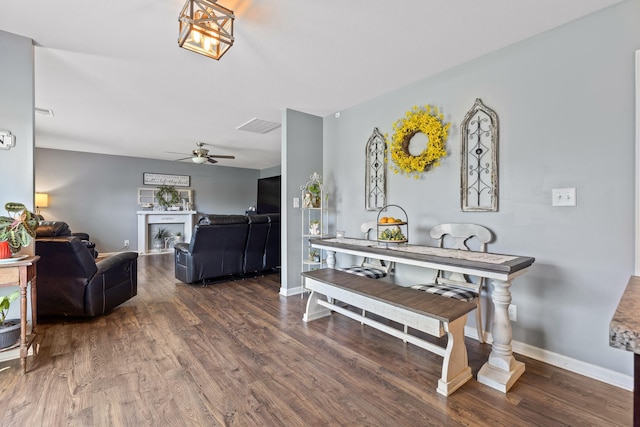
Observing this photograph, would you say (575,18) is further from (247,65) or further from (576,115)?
(247,65)

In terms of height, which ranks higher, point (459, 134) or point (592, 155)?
point (459, 134)

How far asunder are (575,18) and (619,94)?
0.61 metres

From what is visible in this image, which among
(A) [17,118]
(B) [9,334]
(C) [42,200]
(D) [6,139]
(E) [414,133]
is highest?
(E) [414,133]

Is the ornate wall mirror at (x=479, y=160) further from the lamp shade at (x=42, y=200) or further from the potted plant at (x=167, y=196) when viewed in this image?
the lamp shade at (x=42, y=200)

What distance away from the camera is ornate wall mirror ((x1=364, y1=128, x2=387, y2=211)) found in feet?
10.8

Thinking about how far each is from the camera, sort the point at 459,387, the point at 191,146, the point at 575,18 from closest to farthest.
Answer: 1. the point at 459,387
2. the point at 575,18
3. the point at 191,146

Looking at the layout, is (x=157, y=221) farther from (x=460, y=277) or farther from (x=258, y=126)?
(x=460, y=277)

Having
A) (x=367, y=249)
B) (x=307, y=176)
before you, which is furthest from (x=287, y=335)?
(x=307, y=176)

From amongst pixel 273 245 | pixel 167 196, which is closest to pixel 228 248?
pixel 273 245

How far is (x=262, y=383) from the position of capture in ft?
6.07

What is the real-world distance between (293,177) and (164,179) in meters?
5.27

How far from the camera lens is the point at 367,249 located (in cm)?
267

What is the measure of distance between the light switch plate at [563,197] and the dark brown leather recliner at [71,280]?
3906 mm

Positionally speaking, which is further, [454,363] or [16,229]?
[16,229]
